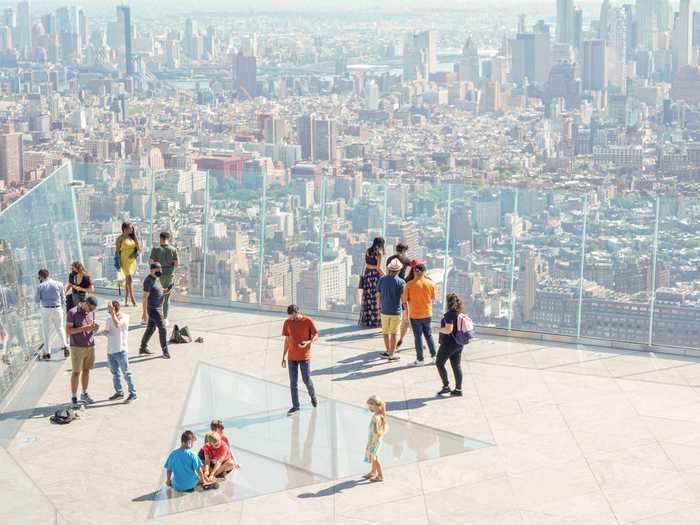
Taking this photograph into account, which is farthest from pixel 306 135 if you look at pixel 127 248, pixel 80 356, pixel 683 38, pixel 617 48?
pixel 80 356

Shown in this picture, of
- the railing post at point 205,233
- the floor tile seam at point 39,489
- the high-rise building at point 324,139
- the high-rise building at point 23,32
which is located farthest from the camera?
the high-rise building at point 23,32

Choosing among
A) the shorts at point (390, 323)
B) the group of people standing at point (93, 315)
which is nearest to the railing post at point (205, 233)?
the group of people standing at point (93, 315)

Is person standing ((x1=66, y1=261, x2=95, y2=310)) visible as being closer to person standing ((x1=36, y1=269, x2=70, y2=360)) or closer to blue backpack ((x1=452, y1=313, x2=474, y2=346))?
person standing ((x1=36, y1=269, x2=70, y2=360))

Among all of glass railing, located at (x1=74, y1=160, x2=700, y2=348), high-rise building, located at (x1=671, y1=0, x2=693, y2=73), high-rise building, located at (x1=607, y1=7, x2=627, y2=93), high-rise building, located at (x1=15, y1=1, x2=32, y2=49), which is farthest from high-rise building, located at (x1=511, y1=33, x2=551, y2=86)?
glass railing, located at (x1=74, y1=160, x2=700, y2=348)

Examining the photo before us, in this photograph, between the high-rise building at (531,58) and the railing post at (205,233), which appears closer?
the railing post at (205,233)

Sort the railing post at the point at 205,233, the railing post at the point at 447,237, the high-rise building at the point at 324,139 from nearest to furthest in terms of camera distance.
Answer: the railing post at the point at 447,237
the railing post at the point at 205,233
the high-rise building at the point at 324,139

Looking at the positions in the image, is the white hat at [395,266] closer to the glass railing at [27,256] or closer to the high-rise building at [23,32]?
the glass railing at [27,256]
